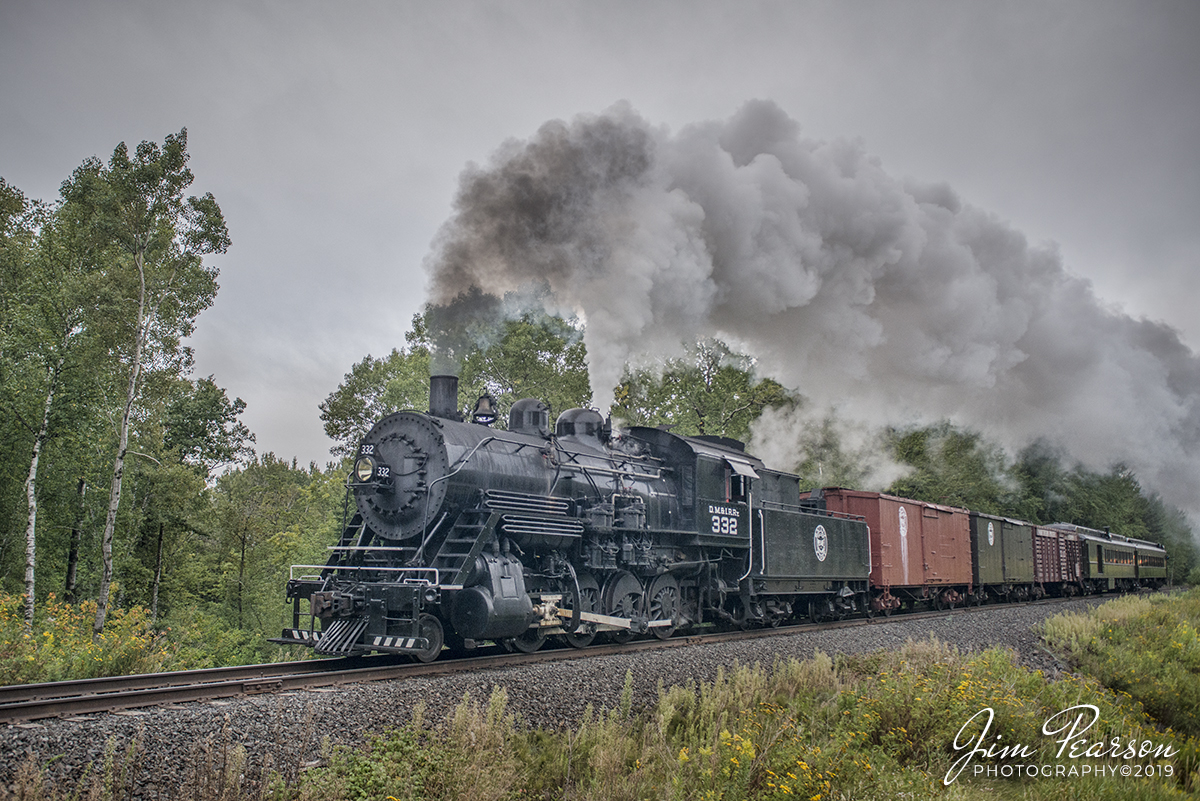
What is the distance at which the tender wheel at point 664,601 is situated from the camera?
12594 mm

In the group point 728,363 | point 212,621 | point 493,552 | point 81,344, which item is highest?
point 728,363

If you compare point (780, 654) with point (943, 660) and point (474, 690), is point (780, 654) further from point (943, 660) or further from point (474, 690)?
point (474, 690)

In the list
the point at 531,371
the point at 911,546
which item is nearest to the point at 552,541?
the point at 911,546

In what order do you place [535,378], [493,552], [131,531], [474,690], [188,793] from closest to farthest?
1. [188,793]
2. [474,690]
3. [493,552]
4. [131,531]
5. [535,378]

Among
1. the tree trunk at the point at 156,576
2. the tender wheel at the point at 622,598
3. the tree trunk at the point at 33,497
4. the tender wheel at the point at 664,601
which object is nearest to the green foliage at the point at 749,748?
the tender wheel at the point at 622,598

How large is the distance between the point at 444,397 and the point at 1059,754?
26.8 feet

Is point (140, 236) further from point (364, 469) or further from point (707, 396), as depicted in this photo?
point (707, 396)

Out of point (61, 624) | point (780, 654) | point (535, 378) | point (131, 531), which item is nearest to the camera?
point (780, 654)

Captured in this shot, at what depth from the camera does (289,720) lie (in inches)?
233

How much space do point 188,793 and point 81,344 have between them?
17.5 metres

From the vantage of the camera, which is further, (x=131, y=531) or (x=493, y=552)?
(x=131, y=531)

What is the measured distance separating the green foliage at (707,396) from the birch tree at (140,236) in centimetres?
1463

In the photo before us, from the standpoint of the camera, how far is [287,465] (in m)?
67.1

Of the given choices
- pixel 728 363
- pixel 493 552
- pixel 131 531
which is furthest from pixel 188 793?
pixel 728 363
